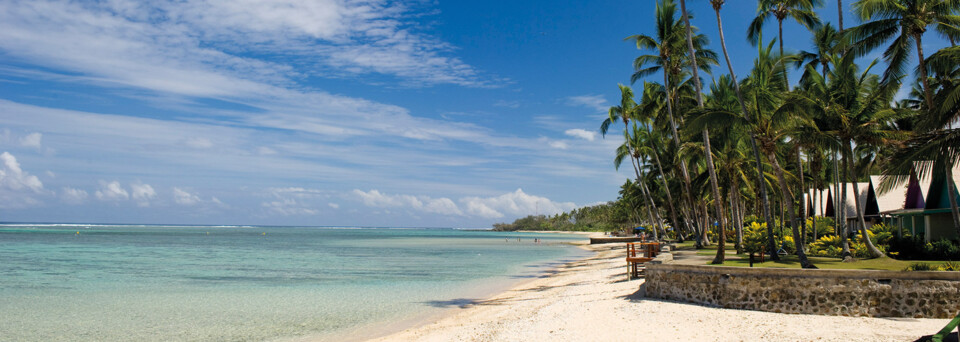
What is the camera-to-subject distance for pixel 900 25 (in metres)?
15.1

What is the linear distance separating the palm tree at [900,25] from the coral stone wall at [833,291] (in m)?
5.30

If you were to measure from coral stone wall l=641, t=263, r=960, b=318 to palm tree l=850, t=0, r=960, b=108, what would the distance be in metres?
5.30

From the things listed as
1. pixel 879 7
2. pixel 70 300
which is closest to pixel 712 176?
pixel 879 7

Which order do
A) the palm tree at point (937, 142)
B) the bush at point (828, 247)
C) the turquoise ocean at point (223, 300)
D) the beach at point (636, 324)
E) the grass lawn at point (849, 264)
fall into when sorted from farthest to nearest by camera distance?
the bush at point (828, 247) < the grass lawn at point (849, 264) < the turquoise ocean at point (223, 300) < the palm tree at point (937, 142) < the beach at point (636, 324)

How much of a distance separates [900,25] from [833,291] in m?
8.58

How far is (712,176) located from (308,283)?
16.2 metres

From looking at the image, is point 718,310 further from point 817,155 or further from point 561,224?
point 561,224

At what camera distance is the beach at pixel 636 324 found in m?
9.66

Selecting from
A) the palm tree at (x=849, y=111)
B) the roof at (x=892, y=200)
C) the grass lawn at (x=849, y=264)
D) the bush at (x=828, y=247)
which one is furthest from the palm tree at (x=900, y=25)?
the roof at (x=892, y=200)

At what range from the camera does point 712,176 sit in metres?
18.7

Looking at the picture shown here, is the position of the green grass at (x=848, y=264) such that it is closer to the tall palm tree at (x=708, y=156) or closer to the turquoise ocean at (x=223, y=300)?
the tall palm tree at (x=708, y=156)

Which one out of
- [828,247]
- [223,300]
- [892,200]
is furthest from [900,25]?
[223,300]

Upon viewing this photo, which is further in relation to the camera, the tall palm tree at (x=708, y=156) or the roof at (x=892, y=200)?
the roof at (x=892, y=200)

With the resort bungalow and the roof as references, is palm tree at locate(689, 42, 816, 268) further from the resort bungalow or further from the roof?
the roof
